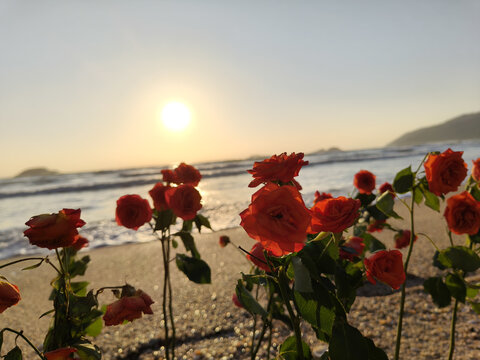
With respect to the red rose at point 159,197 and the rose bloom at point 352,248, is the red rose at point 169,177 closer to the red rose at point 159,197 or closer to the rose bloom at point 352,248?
the red rose at point 159,197

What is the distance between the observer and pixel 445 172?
101 cm

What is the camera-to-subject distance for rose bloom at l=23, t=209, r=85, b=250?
2.69 ft

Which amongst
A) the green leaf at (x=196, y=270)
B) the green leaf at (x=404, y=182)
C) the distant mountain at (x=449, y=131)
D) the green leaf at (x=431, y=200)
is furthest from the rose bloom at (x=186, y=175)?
the distant mountain at (x=449, y=131)

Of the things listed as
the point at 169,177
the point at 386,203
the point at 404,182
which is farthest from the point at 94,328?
the point at 404,182

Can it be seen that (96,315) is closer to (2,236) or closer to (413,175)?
(413,175)

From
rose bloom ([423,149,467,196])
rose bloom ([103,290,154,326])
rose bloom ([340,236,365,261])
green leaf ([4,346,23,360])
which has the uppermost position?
rose bloom ([423,149,467,196])

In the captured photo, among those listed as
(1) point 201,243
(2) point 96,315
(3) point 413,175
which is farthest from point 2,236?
(3) point 413,175

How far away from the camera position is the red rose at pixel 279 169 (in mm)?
725

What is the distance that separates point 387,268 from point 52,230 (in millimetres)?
831

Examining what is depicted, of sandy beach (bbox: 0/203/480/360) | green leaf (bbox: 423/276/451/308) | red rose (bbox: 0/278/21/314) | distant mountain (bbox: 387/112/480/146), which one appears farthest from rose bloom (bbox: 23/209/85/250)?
distant mountain (bbox: 387/112/480/146)

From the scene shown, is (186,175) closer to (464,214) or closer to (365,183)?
(365,183)

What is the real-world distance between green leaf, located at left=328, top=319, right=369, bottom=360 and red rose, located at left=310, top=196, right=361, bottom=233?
0.71 feet

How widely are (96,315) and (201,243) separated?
11.2ft

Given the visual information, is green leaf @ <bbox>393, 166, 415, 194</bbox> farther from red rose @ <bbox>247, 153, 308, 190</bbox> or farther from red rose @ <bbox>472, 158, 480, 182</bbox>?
red rose @ <bbox>247, 153, 308, 190</bbox>
